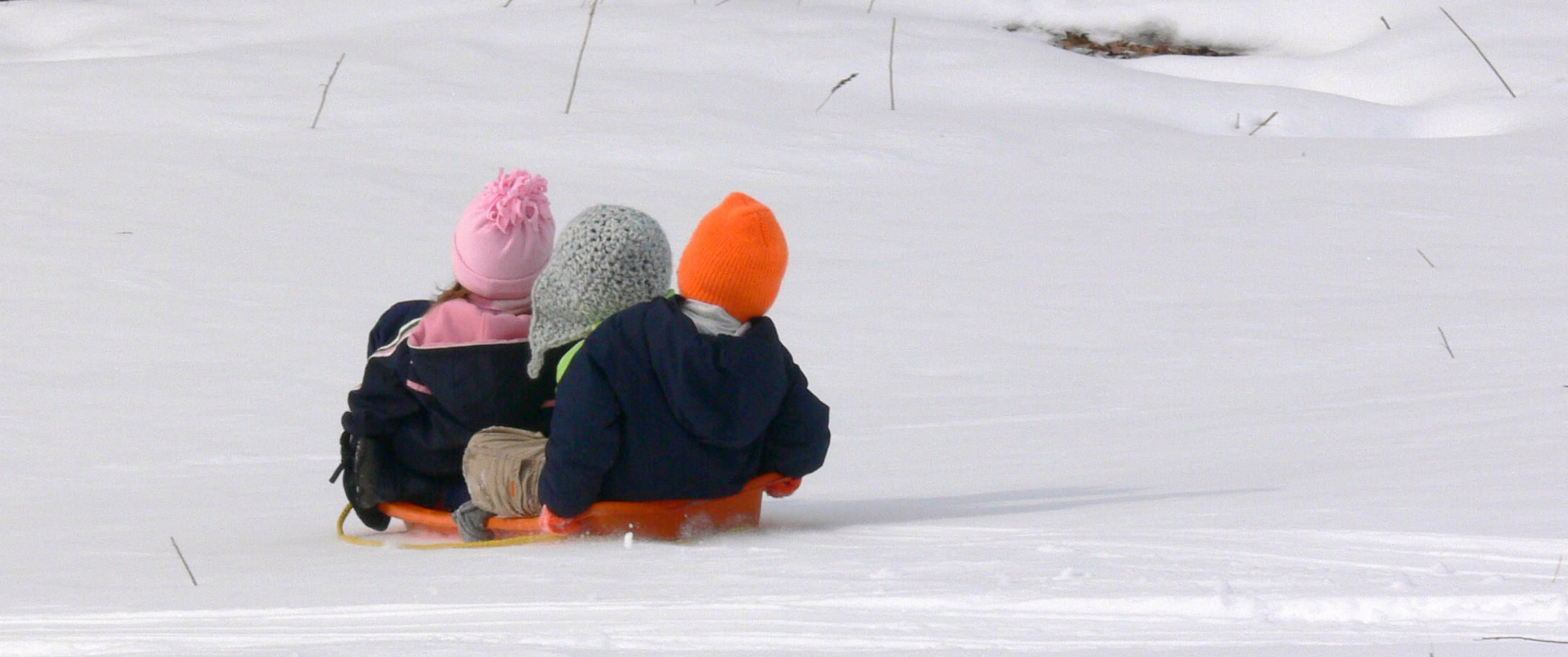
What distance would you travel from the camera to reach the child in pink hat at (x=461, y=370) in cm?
356

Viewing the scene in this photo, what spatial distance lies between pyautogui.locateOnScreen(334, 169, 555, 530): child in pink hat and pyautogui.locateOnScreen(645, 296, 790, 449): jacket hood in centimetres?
48

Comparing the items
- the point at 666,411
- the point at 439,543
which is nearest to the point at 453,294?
the point at 439,543

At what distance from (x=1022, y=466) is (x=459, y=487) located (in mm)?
1444

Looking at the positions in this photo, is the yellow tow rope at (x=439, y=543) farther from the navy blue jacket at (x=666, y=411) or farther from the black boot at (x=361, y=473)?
the navy blue jacket at (x=666, y=411)

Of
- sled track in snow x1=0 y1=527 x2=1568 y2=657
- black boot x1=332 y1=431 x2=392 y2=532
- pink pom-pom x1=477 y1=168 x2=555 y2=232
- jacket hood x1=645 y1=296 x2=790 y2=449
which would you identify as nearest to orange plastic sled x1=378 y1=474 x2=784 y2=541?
jacket hood x1=645 y1=296 x2=790 y2=449

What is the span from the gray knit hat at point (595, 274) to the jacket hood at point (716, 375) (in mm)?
128

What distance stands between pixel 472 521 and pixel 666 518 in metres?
0.45

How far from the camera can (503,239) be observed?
358 centimetres

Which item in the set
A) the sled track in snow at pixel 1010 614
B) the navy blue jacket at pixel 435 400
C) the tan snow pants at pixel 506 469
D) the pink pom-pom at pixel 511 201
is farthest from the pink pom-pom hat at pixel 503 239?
the sled track in snow at pixel 1010 614

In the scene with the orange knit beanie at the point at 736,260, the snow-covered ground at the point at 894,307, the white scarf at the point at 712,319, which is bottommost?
the snow-covered ground at the point at 894,307

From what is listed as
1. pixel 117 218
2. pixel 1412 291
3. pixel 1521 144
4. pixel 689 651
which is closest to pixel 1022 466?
pixel 689 651

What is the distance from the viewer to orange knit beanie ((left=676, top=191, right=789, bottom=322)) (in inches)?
127

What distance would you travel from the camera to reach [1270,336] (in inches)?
233

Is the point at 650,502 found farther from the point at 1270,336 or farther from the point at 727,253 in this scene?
the point at 1270,336
